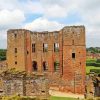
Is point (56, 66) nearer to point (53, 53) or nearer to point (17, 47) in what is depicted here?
point (53, 53)

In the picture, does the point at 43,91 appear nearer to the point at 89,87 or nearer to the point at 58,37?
the point at 89,87

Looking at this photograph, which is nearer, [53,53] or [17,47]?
[53,53]

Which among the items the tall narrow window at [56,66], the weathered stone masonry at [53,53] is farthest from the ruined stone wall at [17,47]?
the tall narrow window at [56,66]

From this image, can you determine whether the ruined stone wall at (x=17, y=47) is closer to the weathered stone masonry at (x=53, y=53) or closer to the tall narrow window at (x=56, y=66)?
the weathered stone masonry at (x=53, y=53)

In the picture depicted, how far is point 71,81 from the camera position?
4406 cm

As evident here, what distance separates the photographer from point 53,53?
46469mm

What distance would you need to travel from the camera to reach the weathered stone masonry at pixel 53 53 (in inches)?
1722

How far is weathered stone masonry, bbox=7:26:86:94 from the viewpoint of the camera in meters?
43.8

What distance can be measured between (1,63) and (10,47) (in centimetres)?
1166

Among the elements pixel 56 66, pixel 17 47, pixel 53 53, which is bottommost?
pixel 56 66

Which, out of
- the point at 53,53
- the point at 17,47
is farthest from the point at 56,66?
the point at 17,47

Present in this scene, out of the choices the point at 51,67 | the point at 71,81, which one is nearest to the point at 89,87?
the point at 71,81

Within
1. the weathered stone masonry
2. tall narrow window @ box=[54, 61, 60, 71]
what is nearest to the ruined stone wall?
the weathered stone masonry

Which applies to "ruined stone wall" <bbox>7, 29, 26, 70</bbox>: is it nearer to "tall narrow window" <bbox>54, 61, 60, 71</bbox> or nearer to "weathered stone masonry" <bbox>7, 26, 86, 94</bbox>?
"weathered stone masonry" <bbox>7, 26, 86, 94</bbox>
